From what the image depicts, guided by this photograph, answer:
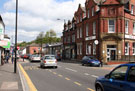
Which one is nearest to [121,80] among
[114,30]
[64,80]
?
[64,80]

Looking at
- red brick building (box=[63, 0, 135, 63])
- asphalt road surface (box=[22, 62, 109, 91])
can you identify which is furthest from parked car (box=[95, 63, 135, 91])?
red brick building (box=[63, 0, 135, 63])

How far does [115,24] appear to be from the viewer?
1225 inches

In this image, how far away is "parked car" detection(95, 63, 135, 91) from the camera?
16.5 feet

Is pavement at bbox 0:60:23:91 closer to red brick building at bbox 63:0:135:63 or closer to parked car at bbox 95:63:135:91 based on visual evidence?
parked car at bbox 95:63:135:91

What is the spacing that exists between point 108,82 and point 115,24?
26.5 meters

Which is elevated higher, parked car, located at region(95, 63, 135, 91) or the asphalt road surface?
parked car, located at region(95, 63, 135, 91)

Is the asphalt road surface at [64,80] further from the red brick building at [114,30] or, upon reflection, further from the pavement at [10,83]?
the red brick building at [114,30]

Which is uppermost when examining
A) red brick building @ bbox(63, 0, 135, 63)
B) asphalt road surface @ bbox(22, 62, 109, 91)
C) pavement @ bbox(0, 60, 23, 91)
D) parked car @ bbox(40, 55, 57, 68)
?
red brick building @ bbox(63, 0, 135, 63)

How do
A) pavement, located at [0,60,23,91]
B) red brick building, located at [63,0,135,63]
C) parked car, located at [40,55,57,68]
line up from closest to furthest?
pavement, located at [0,60,23,91], parked car, located at [40,55,57,68], red brick building, located at [63,0,135,63]

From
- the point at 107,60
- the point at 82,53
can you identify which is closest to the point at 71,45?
the point at 82,53

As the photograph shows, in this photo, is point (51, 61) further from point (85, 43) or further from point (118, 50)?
point (85, 43)

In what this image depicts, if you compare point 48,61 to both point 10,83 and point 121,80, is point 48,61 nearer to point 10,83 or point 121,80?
point 10,83

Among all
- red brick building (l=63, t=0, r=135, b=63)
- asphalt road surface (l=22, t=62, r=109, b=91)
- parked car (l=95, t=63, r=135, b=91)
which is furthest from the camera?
red brick building (l=63, t=0, r=135, b=63)

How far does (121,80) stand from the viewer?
5402mm
